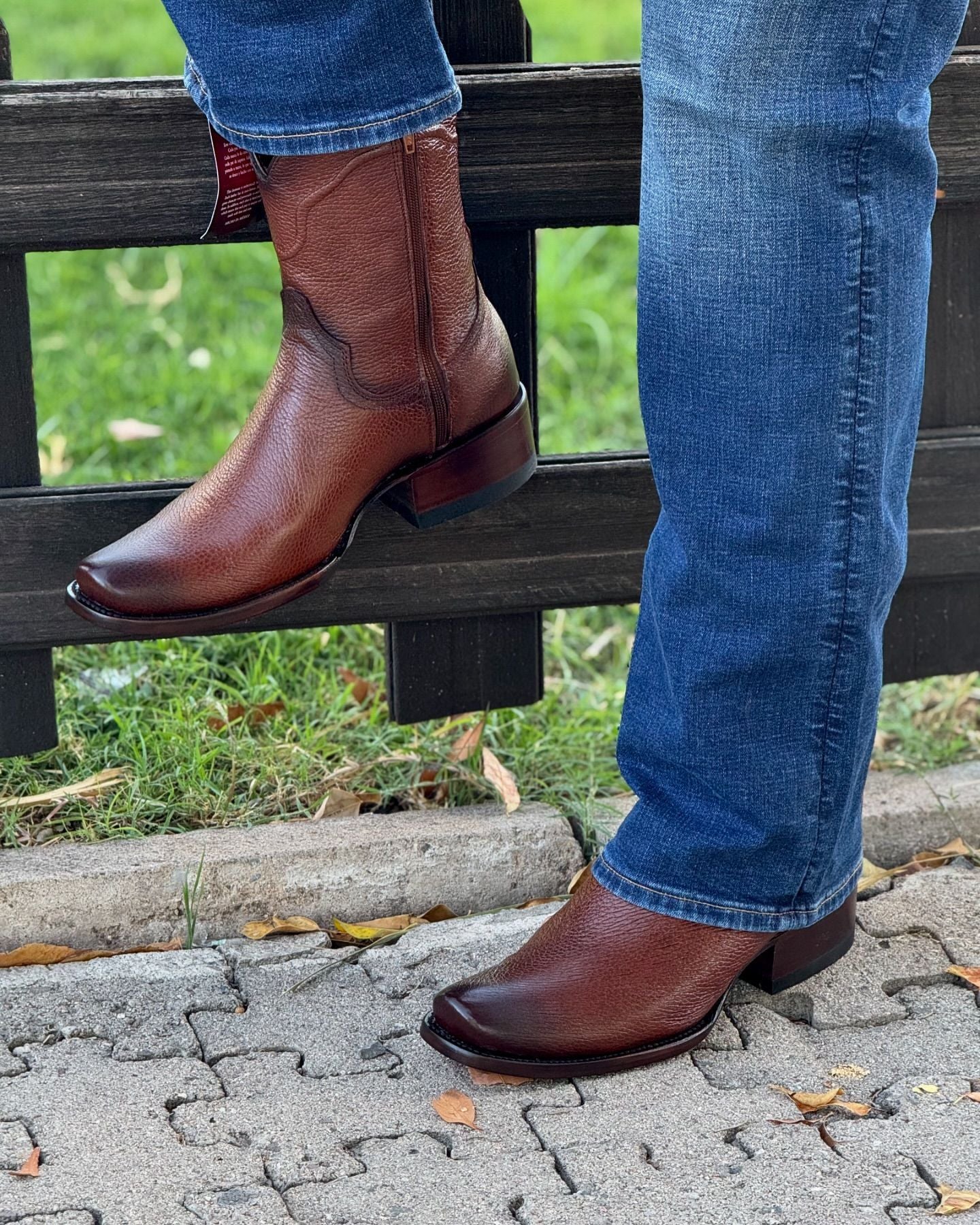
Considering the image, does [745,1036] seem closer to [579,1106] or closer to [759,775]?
[579,1106]

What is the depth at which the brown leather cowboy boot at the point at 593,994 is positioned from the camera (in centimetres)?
139

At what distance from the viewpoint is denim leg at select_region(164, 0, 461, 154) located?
50.8 inches

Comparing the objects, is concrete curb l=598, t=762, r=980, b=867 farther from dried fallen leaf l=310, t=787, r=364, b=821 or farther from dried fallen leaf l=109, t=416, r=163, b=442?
dried fallen leaf l=109, t=416, r=163, b=442

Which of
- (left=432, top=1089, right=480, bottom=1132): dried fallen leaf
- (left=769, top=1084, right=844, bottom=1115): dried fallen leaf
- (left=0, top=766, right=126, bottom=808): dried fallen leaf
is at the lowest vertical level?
(left=769, top=1084, right=844, bottom=1115): dried fallen leaf

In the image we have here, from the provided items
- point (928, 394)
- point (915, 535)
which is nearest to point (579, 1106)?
point (915, 535)

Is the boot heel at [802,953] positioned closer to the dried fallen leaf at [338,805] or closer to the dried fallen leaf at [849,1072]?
the dried fallen leaf at [849,1072]

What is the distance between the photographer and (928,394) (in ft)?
6.59

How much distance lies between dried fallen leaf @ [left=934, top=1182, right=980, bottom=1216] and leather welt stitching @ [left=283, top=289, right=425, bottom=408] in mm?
872

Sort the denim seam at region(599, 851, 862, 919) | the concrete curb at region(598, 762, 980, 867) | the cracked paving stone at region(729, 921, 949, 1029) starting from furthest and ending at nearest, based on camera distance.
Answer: the concrete curb at region(598, 762, 980, 867), the cracked paving stone at region(729, 921, 949, 1029), the denim seam at region(599, 851, 862, 919)

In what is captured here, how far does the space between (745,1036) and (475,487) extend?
0.63m

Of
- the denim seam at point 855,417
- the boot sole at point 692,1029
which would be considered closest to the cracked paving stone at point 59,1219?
the boot sole at point 692,1029

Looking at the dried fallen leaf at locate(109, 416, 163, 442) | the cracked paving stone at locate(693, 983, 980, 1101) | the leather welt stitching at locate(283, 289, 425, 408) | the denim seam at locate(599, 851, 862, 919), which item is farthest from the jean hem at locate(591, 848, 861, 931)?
the dried fallen leaf at locate(109, 416, 163, 442)

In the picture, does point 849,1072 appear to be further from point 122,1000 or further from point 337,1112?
point 122,1000

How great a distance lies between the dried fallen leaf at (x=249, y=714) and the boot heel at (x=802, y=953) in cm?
82
